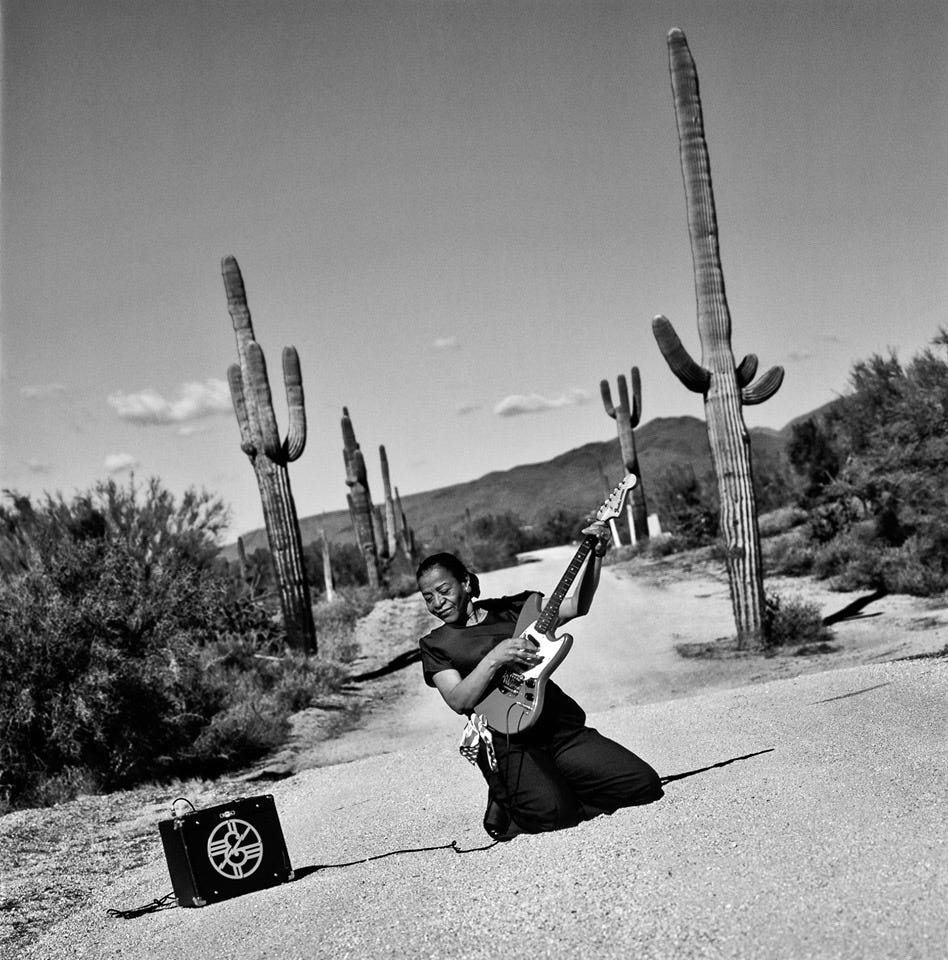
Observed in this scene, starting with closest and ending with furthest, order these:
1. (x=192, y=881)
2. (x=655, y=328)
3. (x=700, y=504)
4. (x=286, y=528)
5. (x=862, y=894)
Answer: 1. (x=862, y=894)
2. (x=192, y=881)
3. (x=655, y=328)
4. (x=286, y=528)
5. (x=700, y=504)

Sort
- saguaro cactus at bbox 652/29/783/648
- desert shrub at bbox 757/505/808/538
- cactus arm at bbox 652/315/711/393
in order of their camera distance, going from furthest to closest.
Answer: desert shrub at bbox 757/505/808/538 < saguaro cactus at bbox 652/29/783/648 < cactus arm at bbox 652/315/711/393

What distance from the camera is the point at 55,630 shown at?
1184 cm

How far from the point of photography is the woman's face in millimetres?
5953

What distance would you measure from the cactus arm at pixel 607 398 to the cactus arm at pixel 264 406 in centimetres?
1922

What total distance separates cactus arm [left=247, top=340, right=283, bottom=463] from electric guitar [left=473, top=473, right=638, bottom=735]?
42.7 feet

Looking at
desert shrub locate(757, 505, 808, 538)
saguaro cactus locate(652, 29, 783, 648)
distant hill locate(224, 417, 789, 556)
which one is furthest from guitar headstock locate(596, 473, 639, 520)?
distant hill locate(224, 417, 789, 556)

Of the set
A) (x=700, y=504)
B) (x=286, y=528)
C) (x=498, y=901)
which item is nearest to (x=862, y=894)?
(x=498, y=901)

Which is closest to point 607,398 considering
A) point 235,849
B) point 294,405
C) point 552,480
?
point 294,405

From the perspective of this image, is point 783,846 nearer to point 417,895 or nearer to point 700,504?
point 417,895

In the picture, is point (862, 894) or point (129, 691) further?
point (129, 691)

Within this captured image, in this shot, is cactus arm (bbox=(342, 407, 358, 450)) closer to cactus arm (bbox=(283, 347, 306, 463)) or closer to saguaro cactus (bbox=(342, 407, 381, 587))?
saguaro cactus (bbox=(342, 407, 381, 587))

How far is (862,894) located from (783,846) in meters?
0.76

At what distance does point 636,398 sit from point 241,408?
62.1 feet

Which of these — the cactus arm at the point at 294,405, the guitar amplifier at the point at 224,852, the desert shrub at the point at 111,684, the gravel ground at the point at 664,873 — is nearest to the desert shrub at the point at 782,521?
the cactus arm at the point at 294,405
